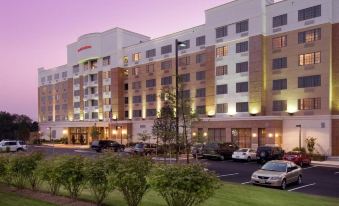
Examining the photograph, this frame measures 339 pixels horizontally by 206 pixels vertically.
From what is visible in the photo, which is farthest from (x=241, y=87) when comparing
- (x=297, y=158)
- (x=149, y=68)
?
(x=149, y=68)

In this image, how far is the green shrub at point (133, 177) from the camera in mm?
10477

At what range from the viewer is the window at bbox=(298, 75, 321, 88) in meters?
45.2

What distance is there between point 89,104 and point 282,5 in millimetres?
49486

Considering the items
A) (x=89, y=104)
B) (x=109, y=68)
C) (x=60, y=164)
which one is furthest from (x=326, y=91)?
(x=89, y=104)

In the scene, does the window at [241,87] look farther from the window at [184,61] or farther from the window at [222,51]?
the window at [184,61]

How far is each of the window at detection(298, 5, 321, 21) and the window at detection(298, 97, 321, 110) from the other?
1069 cm

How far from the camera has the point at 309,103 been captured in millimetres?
45719

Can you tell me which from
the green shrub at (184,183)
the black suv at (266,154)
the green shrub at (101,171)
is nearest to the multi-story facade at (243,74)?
the black suv at (266,154)

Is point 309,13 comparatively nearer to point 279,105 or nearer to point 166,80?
point 279,105

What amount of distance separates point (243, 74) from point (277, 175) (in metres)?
33.0

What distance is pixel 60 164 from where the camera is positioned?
12852 millimetres

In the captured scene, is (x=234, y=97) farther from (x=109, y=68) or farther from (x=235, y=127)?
(x=109, y=68)

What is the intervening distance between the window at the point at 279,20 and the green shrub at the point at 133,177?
141 feet

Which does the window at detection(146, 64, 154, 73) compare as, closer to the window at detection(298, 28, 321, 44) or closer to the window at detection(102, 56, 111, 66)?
the window at detection(102, 56, 111, 66)
